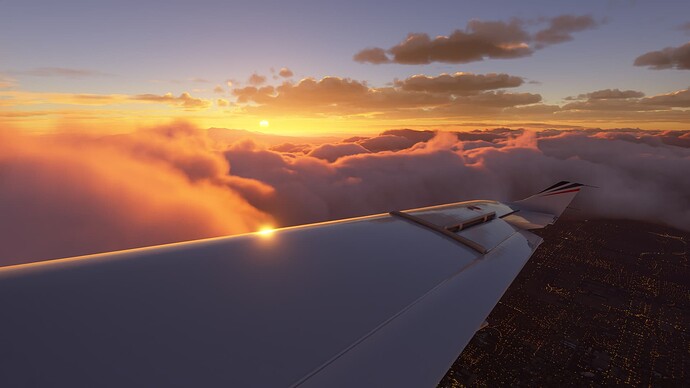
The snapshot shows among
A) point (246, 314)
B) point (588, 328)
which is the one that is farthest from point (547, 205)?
point (588, 328)

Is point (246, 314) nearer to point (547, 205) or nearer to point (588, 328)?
point (547, 205)

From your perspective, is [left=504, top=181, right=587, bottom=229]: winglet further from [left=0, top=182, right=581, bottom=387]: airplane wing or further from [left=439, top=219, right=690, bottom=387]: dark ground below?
[left=439, top=219, right=690, bottom=387]: dark ground below

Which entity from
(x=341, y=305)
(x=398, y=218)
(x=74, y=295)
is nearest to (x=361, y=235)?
(x=398, y=218)

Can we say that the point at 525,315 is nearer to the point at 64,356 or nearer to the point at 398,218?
the point at 398,218

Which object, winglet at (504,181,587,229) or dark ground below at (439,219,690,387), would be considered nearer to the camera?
winglet at (504,181,587,229)

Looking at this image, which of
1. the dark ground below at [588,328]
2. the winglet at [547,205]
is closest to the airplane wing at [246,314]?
the winglet at [547,205]

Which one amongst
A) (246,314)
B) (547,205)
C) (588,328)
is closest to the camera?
(246,314)

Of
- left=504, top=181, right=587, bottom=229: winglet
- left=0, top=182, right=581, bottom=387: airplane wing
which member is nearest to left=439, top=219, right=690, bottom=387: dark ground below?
left=504, top=181, right=587, bottom=229: winglet

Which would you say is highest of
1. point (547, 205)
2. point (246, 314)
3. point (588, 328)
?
point (246, 314)
